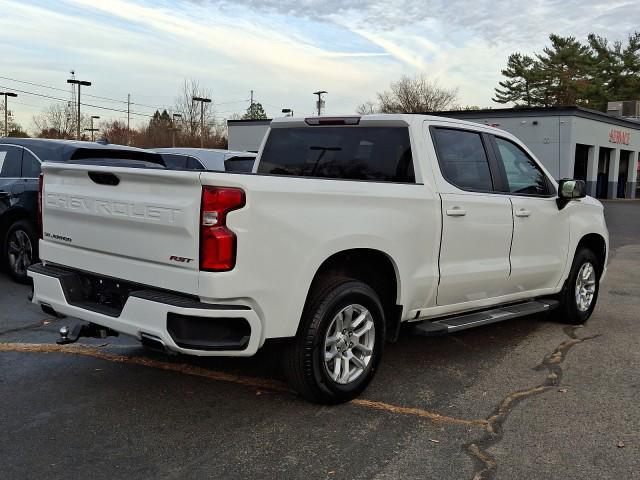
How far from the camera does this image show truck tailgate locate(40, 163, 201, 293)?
3.47m

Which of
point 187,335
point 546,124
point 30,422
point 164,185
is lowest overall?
point 30,422

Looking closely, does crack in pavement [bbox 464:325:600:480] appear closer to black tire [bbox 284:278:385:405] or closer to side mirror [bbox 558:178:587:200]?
black tire [bbox 284:278:385:405]

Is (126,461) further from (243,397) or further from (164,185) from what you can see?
(164,185)

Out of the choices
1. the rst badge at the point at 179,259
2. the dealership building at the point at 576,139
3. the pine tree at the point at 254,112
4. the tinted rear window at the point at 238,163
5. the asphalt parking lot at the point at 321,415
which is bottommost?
the asphalt parking lot at the point at 321,415

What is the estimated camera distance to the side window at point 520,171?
5.54 meters

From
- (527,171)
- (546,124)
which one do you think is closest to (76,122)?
(546,124)

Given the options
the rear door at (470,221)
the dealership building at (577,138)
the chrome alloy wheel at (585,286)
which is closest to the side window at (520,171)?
the rear door at (470,221)

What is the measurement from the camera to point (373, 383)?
15.1ft

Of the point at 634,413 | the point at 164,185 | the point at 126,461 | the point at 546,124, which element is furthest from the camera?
the point at 546,124

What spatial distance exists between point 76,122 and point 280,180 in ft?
223

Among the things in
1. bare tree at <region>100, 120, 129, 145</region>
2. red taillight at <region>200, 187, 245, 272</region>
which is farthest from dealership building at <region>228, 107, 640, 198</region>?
bare tree at <region>100, 120, 129, 145</region>

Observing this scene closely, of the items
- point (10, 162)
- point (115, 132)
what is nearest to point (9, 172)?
point (10, 162)

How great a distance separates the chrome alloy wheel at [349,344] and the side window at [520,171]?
Answer: 2037 millimetres

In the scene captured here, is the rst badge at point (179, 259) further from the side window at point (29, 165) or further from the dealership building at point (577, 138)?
the dealership building at point (577, 138)
